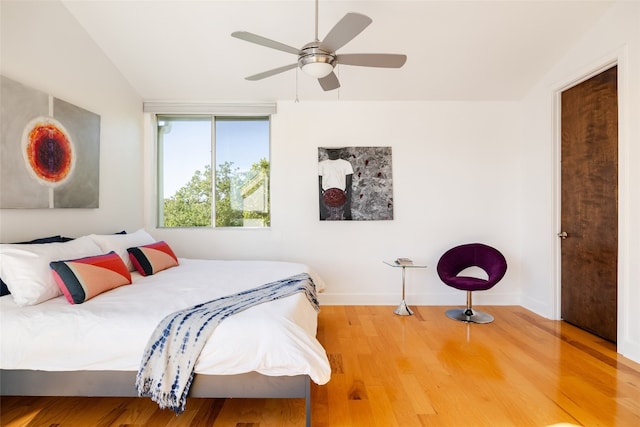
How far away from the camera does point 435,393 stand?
2.04 meters

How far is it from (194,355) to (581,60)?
13.0 feet

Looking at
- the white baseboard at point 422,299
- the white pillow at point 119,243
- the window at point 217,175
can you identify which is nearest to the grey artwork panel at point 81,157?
the white pillow at point 119,243

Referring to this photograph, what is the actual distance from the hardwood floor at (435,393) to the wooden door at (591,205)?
0.34 metres

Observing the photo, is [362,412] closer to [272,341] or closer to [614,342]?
[272,341]

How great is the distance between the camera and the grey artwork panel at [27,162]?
2.26 meters

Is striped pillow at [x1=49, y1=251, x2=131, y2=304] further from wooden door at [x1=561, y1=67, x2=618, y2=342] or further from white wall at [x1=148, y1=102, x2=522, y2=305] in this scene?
wooden door at [x1=561, y1=67, x2=618, y2=342]

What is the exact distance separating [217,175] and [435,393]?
327 cm

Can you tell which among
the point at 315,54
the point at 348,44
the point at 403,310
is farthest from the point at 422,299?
the point at 315,54

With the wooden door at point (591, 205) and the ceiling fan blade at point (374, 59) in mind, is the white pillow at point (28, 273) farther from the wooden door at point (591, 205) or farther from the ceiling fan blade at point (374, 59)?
the wooden door at point (591, 205)

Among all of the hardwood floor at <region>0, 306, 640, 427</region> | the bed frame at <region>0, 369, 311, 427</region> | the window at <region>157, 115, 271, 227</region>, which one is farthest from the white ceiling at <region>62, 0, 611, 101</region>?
the bed frame at <region>0, 369, 311, 427</region>

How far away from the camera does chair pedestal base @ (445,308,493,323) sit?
11.1 feet

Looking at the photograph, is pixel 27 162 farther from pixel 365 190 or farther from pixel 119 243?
pixel 365 190

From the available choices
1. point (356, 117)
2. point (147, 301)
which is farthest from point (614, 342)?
point (147, 301)

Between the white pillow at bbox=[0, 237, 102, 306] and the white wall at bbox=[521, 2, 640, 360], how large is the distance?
4.04 meters
